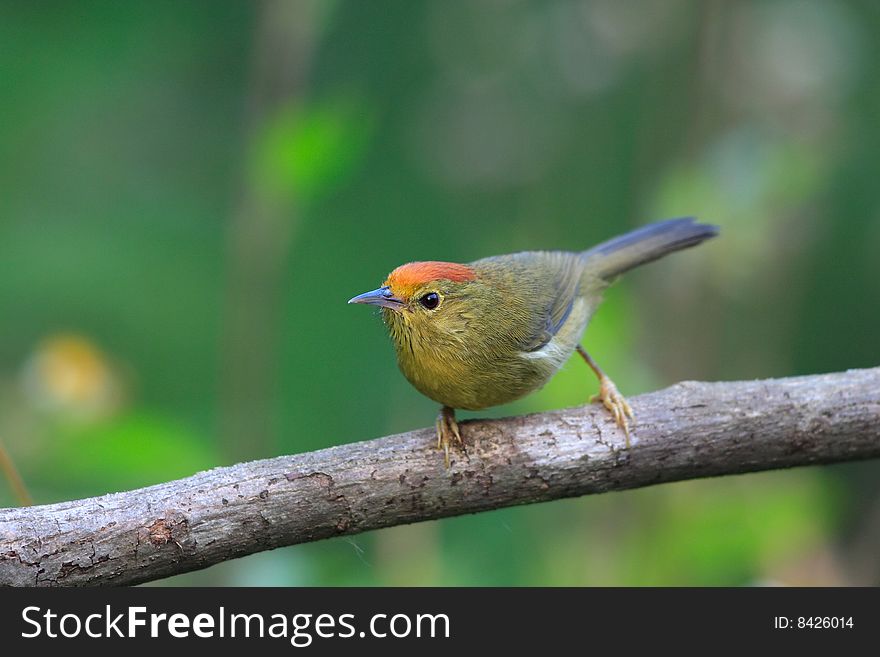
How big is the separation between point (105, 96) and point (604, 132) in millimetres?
3946

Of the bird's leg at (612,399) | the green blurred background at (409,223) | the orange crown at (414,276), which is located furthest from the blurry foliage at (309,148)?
the bird's leg at (612,399)

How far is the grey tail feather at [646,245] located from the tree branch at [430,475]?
111 centimetres

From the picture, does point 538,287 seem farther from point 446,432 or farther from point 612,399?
point 446,432

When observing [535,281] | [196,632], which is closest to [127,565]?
[196,632]

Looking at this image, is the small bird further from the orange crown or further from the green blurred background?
the green blurred background

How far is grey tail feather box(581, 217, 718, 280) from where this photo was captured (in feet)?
14.4

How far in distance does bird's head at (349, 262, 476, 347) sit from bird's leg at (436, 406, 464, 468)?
1.00ft

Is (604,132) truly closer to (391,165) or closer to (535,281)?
(391,165)

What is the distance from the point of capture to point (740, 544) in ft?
13.3

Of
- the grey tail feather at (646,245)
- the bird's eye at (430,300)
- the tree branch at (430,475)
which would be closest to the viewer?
the tree branch at (430,475)

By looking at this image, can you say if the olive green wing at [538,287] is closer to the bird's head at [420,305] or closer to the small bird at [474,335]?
the small bird at [474,335]

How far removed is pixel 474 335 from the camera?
3.58m

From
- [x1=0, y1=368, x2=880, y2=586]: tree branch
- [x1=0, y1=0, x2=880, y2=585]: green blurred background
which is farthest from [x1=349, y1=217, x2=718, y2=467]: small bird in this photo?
[x1=0, y1=0, x2=880, y2=585]: green blurred background

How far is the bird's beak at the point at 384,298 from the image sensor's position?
3432 millimetres
